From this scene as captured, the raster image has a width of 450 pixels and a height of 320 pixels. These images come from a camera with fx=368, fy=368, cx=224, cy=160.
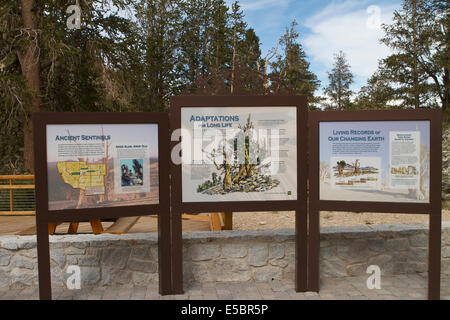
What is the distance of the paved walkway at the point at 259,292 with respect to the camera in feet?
12.4

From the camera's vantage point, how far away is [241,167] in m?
3.80

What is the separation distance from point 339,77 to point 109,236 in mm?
44535

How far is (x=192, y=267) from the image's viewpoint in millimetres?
4129

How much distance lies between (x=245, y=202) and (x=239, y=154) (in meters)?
0.50

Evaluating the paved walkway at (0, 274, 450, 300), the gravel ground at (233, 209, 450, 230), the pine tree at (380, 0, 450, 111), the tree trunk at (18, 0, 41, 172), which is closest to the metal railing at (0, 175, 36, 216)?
the tree trunk at (18, 0, 41, 172)

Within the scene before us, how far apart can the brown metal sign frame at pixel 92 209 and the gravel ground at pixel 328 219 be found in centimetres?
382

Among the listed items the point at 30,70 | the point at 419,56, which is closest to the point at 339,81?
the point at 419,56

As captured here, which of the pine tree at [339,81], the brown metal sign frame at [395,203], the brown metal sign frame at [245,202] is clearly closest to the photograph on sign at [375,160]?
the brown metal sign frame at [395,203]

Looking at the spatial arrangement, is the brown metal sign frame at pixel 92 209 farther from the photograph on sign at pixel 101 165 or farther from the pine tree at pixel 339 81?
the pine tree at pixel 339 81

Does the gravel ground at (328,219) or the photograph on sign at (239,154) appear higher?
the photograph on sign at (239,154)

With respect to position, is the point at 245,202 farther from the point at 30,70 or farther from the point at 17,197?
the point at 30,70

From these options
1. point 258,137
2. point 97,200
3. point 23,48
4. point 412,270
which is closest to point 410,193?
point 412,270

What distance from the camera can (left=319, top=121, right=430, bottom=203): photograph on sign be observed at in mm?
3674

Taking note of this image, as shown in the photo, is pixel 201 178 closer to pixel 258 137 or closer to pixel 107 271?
pixel 258 137
